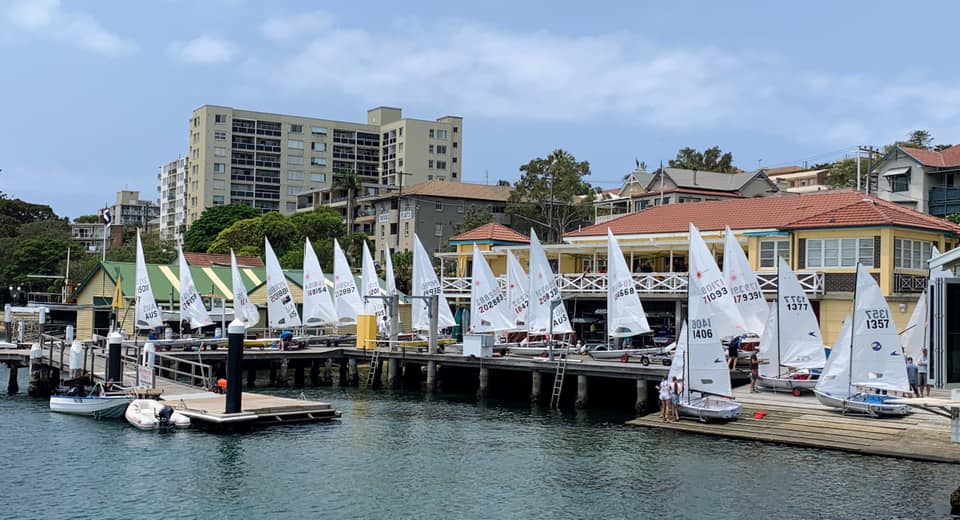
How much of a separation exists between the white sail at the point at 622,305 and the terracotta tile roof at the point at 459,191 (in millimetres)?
53304

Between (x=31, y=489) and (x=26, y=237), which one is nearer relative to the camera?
(x=31, y=489)

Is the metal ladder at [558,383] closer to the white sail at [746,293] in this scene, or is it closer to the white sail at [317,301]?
the white sail at [746,293]

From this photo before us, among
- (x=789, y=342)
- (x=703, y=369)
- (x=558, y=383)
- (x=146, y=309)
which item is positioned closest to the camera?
(x=703, y=369)

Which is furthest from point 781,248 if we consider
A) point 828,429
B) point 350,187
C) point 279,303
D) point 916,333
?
point 350,187

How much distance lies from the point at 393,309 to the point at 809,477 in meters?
28.7

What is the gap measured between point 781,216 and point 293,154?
9394cm

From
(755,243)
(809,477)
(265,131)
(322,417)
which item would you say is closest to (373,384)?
(322,417)

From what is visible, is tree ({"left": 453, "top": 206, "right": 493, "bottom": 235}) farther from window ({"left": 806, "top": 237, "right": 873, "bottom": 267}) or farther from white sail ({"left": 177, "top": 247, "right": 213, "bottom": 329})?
window ({"left": 806, "top": 237, "right": 873, "bottom": 267})

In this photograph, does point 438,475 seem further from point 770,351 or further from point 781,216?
point 781,216

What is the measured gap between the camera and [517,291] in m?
52.2

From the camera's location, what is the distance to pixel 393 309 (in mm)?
53250

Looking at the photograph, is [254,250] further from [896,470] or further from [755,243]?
[896,470]

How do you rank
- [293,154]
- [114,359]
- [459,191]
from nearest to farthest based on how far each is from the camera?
[114,359]
[459,191]
[293,154]

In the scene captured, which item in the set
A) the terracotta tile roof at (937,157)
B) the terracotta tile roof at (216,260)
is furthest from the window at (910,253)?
the terracotta tile roof at (216,260)
